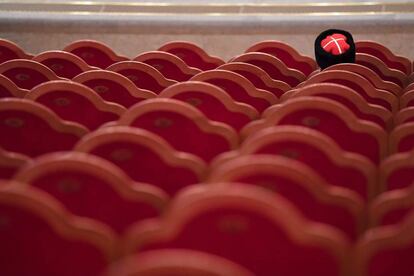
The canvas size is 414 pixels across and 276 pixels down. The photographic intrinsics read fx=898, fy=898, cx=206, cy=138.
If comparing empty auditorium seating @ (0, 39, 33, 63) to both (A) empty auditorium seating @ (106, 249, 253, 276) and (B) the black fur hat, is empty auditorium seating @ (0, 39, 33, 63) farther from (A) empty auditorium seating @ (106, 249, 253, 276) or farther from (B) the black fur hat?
(A) empty auditorium seating @ (106, 249, 253, 276)

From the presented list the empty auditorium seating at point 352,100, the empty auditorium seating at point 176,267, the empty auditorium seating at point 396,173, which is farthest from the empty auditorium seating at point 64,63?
the empty auditorium seating at point 176,267

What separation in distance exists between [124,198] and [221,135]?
0.47 feet

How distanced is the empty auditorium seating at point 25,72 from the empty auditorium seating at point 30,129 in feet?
0.61

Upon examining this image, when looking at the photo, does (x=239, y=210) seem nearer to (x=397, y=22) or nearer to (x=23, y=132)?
(x=23, y=132)

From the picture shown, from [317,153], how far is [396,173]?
2.1 inches

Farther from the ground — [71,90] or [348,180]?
[71,90]

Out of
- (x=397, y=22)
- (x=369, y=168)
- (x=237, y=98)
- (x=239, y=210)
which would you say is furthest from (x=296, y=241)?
(x=397, y=22)

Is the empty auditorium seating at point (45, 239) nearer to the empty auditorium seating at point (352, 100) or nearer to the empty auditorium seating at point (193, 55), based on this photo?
the empty auditorium seating at point (352, 100)

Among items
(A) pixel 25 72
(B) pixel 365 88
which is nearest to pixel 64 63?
(A) pixel 25 72

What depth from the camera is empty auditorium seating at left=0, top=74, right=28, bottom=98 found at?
27.4 inches

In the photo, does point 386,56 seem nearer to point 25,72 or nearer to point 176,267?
point 25,72

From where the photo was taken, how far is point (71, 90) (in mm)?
630

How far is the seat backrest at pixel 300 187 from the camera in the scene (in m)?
0.43

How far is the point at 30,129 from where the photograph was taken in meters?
0.57
